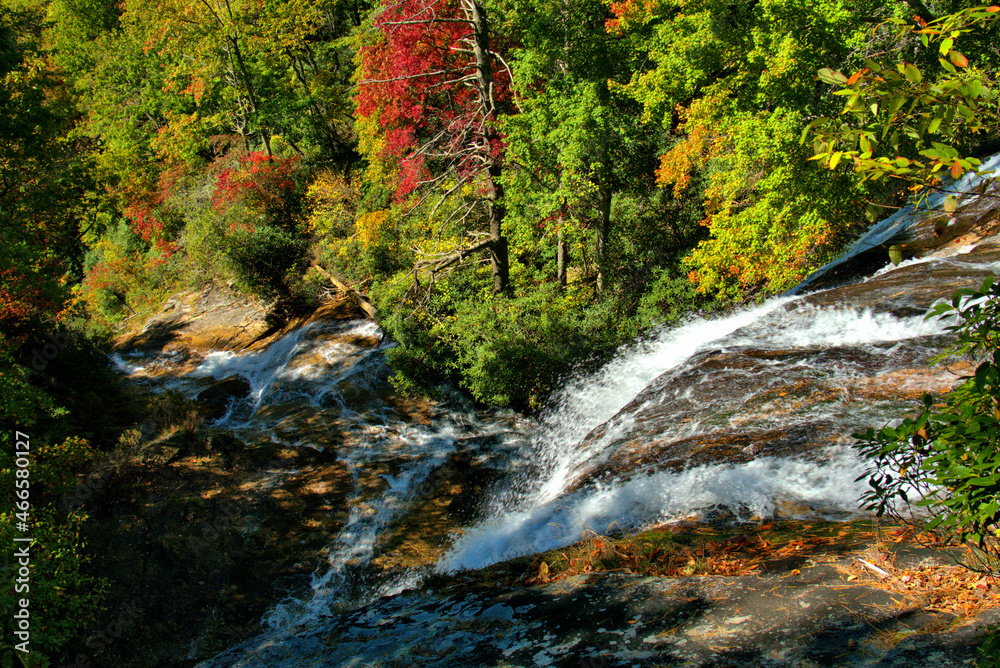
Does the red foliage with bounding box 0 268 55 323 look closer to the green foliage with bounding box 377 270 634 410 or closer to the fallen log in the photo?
the green foliage with bounding box 377 270 634 410

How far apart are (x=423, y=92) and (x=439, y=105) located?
15.7 feet

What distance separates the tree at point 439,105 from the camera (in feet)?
36.0

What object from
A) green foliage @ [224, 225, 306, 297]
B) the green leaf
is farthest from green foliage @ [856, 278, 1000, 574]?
green foliage @ [224, 225, 306, 297]

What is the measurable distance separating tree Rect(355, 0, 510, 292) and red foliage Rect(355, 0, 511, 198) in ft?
0.08

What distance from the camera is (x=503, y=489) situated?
28.9ft

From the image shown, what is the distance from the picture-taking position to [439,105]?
16.5 meters

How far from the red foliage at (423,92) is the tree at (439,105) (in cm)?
2

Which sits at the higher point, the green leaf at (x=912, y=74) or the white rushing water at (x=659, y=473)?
the green leaf at (x=912, y=74)

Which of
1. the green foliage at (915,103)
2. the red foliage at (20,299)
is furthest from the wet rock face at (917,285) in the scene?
the red foliage at (20,299)

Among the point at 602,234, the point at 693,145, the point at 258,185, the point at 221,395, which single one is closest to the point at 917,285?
the point at 693,145

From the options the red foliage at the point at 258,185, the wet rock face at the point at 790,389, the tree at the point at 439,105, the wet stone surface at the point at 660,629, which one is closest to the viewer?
the wet stone surface at the point at 660,629

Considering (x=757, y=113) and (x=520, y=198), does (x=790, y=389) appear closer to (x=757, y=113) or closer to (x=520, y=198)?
(x=520, y=198)

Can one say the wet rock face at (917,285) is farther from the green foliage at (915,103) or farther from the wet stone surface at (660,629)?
the green foliage at (915,103)

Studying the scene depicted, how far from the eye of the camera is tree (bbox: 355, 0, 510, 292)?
1096 cm
